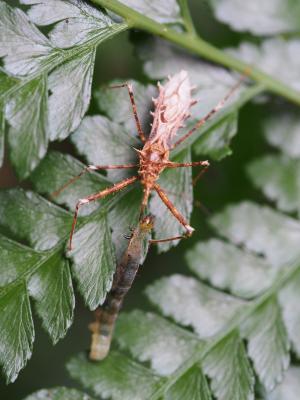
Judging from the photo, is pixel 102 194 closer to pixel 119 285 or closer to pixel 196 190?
pixel 119 285

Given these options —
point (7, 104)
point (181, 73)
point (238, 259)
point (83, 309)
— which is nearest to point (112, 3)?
point (181, 73)

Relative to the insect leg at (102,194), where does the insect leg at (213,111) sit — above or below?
above

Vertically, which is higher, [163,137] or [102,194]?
[163,137]

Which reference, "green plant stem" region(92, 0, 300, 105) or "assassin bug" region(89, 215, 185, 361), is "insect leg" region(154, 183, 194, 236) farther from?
"green plant stem" region(92, 0, 300, 105)

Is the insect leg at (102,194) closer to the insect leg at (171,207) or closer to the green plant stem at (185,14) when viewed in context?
the insect leg at (171,207)

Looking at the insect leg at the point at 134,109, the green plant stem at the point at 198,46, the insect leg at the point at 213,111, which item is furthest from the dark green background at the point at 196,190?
the insect leg at the point at 134,109

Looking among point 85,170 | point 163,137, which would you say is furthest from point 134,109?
point 85,170

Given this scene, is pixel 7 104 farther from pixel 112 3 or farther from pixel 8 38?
pixel 112 3
